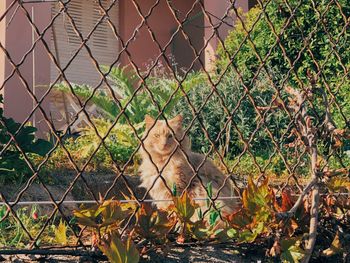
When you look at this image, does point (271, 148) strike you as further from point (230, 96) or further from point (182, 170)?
point (182, 170)

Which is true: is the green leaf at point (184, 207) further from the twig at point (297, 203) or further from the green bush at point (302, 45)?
the green bush at point (302, 45)

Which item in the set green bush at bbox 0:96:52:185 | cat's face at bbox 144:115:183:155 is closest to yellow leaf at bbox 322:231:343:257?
cat's face at bbox 144:115:183:155

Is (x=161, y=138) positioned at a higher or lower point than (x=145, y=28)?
lower

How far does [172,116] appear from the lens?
8.69m

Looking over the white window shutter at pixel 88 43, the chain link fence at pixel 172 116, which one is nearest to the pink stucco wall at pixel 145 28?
the chain link fence at pixel 172 116

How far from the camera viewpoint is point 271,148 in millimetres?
8297

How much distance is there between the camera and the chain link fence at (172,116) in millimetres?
2748

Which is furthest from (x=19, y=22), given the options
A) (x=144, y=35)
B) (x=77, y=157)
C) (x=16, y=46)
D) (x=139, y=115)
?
(x=144, y=35)

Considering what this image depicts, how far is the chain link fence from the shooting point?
2.75 m

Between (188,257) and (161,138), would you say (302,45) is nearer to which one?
(161,138)

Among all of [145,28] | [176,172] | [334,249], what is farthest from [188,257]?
[145,28]

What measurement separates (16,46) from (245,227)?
7.27 metres

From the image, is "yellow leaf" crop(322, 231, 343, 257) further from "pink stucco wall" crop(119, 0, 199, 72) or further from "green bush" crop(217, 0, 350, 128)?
"pink stucco wall" crop(119, 0, 199, 72)

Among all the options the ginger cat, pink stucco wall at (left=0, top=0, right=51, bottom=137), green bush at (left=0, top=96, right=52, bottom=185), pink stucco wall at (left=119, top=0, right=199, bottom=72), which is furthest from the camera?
pink stucco wall at (left=119, top=0, right=199, bottom=72)
